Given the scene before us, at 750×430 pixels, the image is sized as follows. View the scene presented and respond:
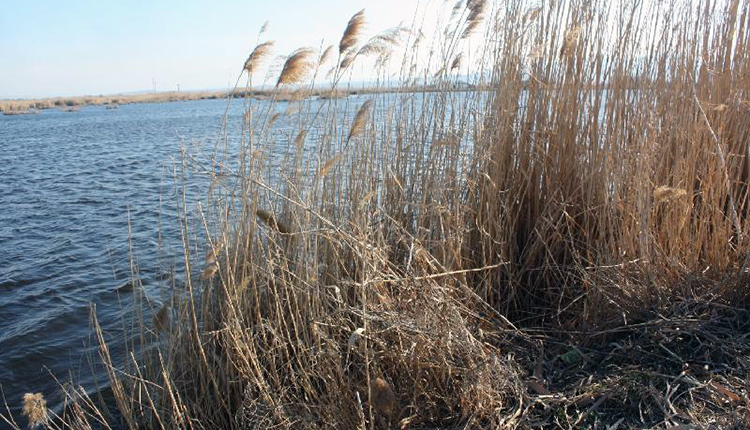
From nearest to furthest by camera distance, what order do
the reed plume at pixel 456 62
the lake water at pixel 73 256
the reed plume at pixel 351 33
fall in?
1. the reed plume at pixel 351 33
2. the reed plume at pixel 456 62
3. the lake water at pixel 73 256

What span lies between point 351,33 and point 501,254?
4.42 feet

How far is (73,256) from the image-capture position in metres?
6.15

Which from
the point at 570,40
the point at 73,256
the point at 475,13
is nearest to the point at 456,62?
the point at 475,13

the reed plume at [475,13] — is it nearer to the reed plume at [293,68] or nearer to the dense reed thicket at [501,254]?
the dense reed thicket at [501,254]

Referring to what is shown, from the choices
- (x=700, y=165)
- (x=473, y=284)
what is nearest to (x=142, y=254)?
(x=473, y=284)

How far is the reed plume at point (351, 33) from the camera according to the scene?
2570 millimetres

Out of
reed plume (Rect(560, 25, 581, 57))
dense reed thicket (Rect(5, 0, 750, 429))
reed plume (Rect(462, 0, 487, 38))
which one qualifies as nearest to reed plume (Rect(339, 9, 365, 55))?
dense reed thicket (Rect(5, 0, 750, 429))

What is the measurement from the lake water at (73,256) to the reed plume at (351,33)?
3.13 ft

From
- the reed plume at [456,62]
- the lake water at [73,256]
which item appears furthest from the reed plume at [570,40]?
the lake water at [73,256]

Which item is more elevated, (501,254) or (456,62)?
(456,62)

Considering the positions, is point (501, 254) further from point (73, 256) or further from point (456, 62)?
point (73, 256)

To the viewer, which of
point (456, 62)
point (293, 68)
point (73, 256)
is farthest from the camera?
point (73, 256)

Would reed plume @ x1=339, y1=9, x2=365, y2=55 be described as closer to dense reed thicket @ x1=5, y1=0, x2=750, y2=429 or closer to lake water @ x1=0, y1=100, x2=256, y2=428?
dense reed thicket @ x1=5, y1=0, x2=750, y2=429

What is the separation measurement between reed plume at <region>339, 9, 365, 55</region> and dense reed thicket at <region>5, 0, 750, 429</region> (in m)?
0.01
